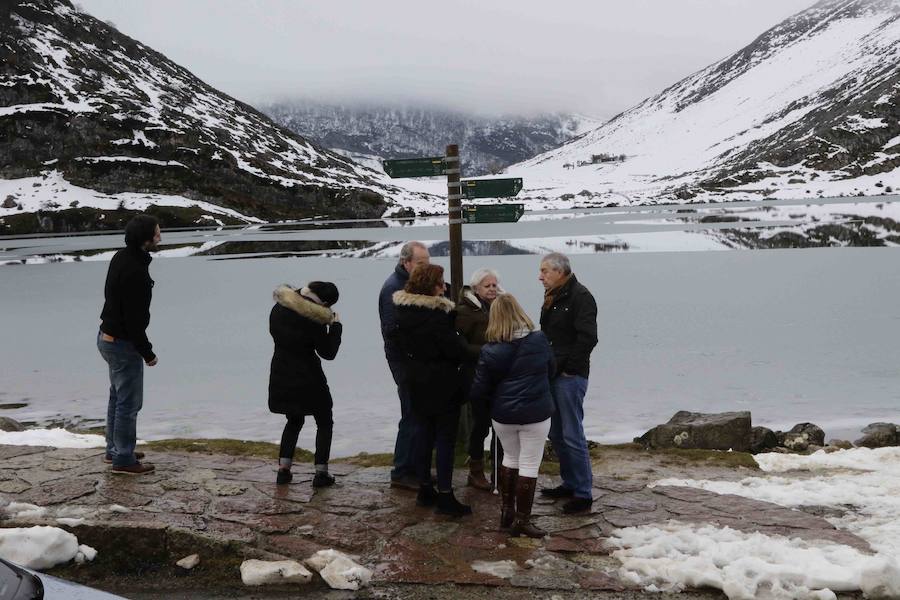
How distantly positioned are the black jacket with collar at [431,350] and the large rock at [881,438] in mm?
7724

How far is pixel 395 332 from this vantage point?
25.7ft

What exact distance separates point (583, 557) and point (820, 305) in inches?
857

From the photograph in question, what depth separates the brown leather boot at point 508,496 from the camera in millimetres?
6898

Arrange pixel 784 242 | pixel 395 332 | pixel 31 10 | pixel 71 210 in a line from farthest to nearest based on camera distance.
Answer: pixel 31 10 → pixel 71 210 → pixel 784 242 → pixel 395 332

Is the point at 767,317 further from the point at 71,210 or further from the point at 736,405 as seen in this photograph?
the point at 71,210

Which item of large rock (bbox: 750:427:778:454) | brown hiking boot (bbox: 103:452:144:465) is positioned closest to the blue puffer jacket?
brown hiking boot (bbox: 103:452:144:465)

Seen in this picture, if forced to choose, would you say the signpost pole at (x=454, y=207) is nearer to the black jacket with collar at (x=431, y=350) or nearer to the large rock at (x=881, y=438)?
the black jacket with collar at (x=431, y=350)

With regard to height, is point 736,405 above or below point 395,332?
below

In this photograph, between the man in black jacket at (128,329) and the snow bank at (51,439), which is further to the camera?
the snow bank at (51,439)

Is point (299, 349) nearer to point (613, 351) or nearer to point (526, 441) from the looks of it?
point (526, 441)

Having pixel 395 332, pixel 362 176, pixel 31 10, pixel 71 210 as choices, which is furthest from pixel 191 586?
pixel 31 10

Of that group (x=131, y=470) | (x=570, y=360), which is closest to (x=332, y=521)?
(x=131, y=470)

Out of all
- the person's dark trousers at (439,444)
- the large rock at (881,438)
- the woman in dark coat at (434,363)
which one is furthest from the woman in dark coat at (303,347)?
the large rock at (881,438)

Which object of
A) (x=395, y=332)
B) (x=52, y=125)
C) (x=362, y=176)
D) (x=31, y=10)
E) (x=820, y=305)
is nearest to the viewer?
(x=395, y=332)
